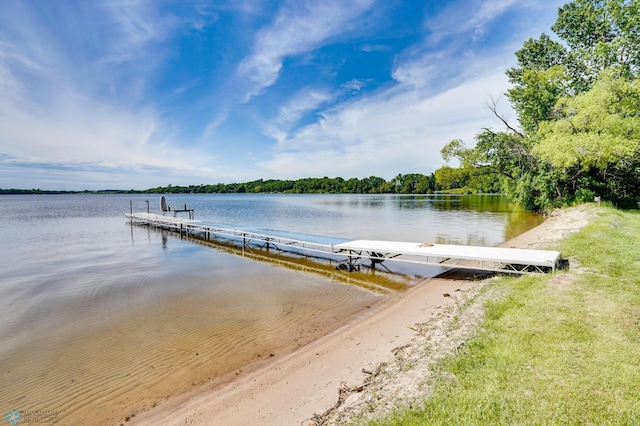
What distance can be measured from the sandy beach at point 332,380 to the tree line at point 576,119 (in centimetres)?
2010

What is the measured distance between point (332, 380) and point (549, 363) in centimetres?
300

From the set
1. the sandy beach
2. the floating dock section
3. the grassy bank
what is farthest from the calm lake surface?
the grassy bank

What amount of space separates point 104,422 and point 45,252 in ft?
55.4

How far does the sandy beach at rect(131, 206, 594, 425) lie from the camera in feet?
12.9

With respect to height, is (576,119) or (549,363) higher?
(576,119)

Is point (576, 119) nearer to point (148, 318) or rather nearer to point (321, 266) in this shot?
point (321, 266)

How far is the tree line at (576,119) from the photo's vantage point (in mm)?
18688

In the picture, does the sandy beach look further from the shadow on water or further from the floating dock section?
the floating dock section

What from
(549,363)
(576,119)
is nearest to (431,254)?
(549,363)

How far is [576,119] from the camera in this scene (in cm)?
1970

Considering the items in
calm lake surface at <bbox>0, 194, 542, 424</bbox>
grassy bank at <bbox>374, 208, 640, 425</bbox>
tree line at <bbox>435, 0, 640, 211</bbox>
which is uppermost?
tree line at <bbox>435, 0, 640, 211</bbox>

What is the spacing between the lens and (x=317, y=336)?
688 cm

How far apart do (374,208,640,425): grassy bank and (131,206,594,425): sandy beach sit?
0.41 meters

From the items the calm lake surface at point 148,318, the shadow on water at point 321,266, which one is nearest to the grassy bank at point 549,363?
the calm lake surface at point 148,318
